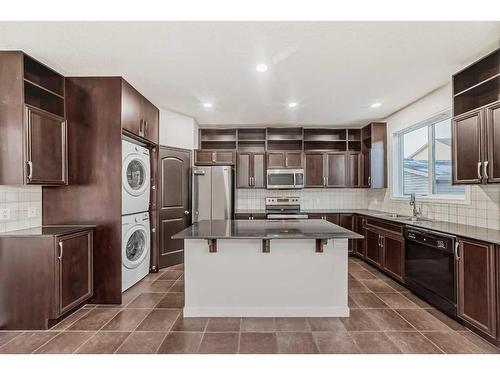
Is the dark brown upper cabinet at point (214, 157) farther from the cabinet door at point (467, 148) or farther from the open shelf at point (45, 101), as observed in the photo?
the cabinet door at point (467, 148)

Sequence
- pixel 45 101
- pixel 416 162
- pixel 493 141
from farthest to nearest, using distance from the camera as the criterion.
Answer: pixel 416 162 → pixel 45 101 → pixel 493 141

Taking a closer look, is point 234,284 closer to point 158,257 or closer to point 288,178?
point 158,257

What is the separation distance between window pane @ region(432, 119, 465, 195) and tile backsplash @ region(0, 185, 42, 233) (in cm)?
495

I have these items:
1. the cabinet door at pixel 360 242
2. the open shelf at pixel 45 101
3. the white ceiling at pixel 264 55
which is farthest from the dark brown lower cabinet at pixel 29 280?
the cabinet door at pixel 360 242

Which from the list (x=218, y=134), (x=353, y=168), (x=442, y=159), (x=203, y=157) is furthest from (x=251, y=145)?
(x=442, y=159)

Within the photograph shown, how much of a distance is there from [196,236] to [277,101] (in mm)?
2483

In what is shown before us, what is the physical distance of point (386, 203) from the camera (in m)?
4.98

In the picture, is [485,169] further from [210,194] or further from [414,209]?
[210,194]

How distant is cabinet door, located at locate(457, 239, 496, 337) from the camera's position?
2.20 m

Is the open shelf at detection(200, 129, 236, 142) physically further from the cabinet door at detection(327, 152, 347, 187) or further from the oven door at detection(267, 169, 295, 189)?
the cabinet door at detection(327, 152, 347, 187)

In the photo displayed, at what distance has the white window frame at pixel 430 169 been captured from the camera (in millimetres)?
3364

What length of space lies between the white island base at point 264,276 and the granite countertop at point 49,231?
1.15 metres

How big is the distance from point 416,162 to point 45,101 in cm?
509

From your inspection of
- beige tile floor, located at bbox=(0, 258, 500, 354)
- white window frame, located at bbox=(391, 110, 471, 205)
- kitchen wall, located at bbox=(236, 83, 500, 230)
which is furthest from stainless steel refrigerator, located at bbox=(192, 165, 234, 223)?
white window frame, located at bbox=(391, 110, 471, 205)
